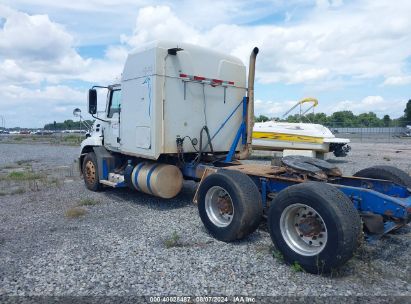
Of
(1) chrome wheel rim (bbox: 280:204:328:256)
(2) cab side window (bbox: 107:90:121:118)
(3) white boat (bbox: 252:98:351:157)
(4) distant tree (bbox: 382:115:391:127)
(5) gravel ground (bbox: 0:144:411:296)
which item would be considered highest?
(4) distant tree (bbox: 382:115:391:127)

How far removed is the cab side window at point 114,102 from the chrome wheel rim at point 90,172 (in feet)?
4.50

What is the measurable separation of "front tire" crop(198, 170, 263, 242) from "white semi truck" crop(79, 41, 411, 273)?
2 cm

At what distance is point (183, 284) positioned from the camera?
4.18 metres

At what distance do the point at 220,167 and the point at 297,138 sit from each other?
834 centimetres

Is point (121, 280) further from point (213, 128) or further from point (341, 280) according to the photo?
point (213, 128)

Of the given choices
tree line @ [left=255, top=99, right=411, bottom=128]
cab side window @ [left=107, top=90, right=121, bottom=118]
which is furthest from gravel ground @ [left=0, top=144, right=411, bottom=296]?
tree line @ [left=255, top=99, right=411, bottom=128]

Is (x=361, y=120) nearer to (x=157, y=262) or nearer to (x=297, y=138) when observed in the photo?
(x=297, y=138)

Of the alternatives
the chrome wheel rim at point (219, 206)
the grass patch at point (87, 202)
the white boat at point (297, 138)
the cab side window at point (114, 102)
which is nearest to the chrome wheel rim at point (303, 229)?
the chrome wheel rim at point (219, 206)

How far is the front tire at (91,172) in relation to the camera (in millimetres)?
9422

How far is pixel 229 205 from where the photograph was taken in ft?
18.8

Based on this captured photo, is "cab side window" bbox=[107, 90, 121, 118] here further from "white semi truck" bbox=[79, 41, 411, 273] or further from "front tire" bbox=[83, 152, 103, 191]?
"front tire" bbox=[83, 152, 103, 191]

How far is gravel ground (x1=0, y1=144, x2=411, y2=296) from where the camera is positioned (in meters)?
4.07

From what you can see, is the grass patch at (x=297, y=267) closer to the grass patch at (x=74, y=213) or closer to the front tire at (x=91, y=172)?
the grass patch at (x=74, y=213)

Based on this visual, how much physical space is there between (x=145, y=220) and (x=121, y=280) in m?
2.66
